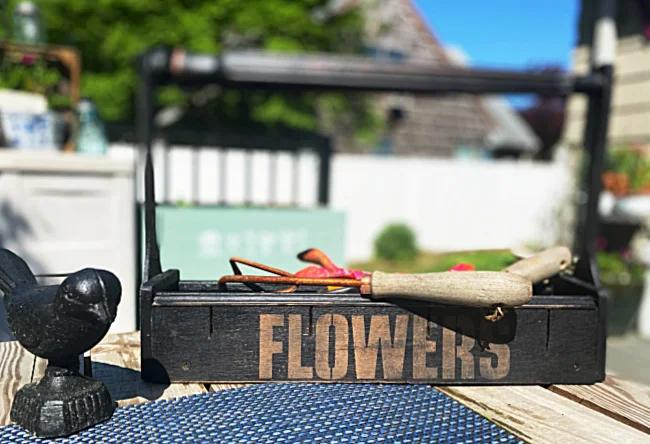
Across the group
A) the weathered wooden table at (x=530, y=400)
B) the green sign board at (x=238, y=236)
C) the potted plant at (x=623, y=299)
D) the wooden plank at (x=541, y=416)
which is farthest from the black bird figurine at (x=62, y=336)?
the potted plant at (x=623, y=299)

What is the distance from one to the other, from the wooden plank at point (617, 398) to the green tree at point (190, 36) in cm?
683

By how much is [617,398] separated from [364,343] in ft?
1.82

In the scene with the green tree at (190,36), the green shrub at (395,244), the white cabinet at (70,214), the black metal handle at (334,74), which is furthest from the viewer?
the green shrub at (395,244)

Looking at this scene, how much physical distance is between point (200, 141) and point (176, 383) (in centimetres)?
636

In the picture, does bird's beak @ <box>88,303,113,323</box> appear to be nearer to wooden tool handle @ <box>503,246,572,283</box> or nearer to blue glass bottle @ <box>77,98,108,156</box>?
wooden tool handle @ <box>503,246,572,283</box>

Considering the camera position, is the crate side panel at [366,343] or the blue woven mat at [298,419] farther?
the crate side panel at [366,343]

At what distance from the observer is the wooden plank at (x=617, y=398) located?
1113 millimetres

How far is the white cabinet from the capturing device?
9.53ft

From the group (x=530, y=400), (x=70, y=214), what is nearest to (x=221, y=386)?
(x=530, y=400)

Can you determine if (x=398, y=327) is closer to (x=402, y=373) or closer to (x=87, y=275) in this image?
(x=402, y=373)

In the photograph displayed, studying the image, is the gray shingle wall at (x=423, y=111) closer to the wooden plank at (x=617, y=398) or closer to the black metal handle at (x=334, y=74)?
the black metal handle at (x=334, y=74)

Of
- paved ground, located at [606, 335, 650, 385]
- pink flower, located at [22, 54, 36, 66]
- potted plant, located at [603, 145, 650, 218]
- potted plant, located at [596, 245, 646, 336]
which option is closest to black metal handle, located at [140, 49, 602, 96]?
paved ground, located at [606, 335, 650, 385]

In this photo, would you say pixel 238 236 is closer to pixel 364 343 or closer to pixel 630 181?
pixel 364 343

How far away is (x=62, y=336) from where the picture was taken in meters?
0.96
